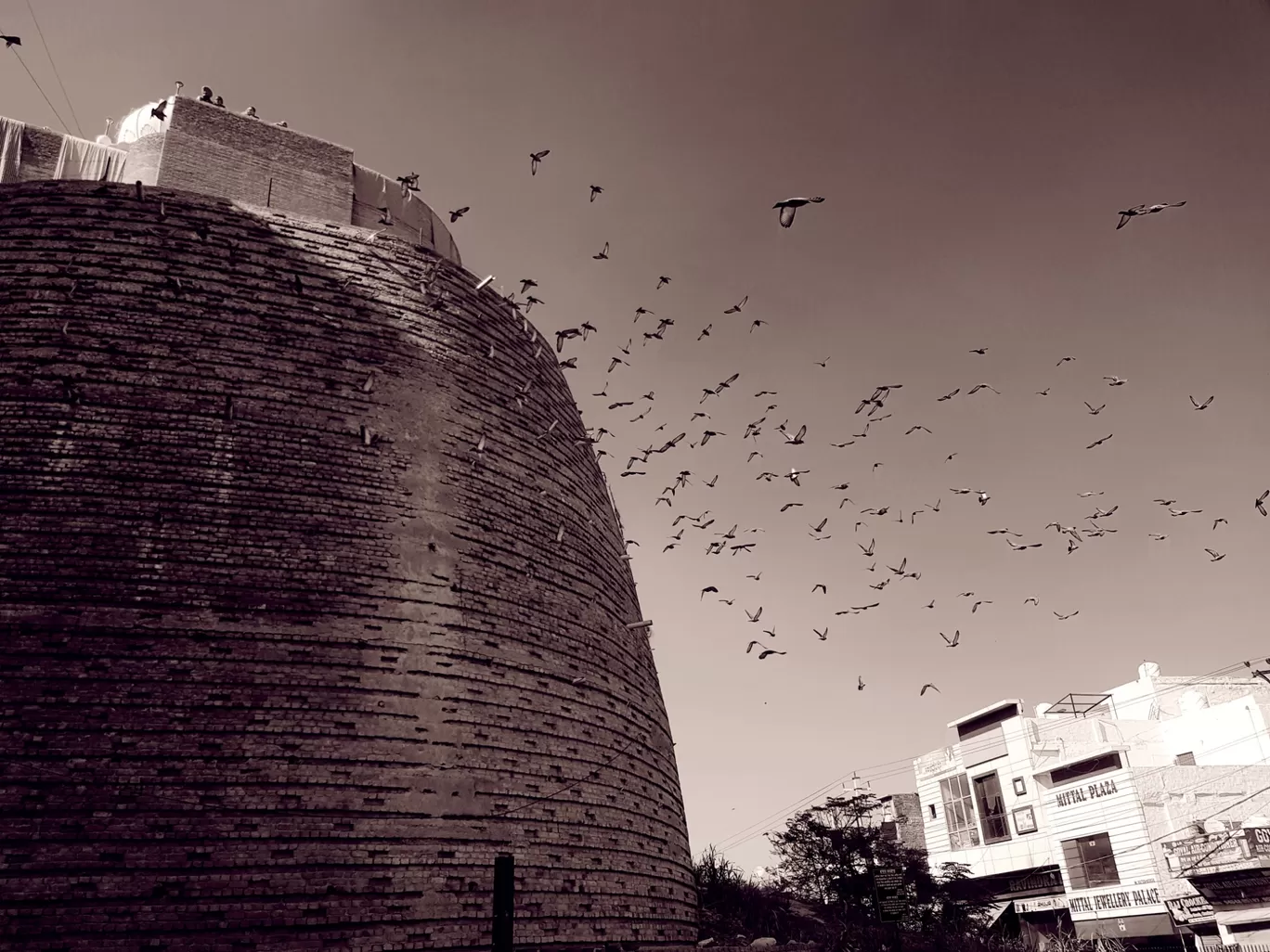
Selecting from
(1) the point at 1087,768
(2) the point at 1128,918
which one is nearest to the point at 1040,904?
(2) the point at 1128,918

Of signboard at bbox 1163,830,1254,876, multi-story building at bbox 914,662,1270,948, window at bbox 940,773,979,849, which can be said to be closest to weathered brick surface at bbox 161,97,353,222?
multi-story building at bbox 914,662,1270,948

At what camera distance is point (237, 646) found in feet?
27.9

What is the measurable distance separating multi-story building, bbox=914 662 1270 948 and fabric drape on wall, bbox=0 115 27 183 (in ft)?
80.7

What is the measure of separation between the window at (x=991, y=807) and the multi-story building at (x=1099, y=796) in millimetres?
50

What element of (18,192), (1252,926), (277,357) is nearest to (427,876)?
(277,357)

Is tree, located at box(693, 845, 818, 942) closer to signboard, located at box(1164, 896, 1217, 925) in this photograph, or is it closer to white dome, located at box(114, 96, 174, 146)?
signboard, located at box(1164, 896, 1217, 925)

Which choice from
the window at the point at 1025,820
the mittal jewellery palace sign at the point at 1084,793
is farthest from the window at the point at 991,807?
the mittal jewellery palace sign at the point at 1084,793

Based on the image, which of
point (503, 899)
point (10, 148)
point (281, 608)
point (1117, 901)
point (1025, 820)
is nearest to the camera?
point (503, 899)

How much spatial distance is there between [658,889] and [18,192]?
11998 mm

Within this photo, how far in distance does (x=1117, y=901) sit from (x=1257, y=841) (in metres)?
3.67

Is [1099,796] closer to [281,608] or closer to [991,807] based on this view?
[991,807]

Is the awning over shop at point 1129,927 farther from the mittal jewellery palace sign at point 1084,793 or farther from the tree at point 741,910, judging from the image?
the tree at point 741,910

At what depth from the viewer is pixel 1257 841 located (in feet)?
64.7

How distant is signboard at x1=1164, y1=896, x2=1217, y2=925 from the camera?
1994 cm
